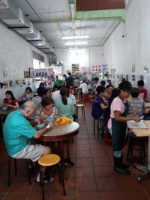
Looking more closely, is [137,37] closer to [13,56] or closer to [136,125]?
[136,125]

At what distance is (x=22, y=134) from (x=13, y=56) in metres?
5.27

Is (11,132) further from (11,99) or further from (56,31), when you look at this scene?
(56,31)

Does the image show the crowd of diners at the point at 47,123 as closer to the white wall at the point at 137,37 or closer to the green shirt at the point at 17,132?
the green shirt at the point at 17,132

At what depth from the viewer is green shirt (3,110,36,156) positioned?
2326mm

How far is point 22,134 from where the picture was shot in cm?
237

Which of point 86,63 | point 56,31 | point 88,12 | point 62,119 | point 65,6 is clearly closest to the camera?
point 62,119

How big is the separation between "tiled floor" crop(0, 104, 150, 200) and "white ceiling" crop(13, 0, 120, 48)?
4500 millimetres

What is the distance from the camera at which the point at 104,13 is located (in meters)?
6.66

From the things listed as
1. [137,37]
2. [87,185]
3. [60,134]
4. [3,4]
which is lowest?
[87,185]

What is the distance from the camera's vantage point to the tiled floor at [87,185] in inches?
96.7

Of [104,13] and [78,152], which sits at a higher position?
[104,13]

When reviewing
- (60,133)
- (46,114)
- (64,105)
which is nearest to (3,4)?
(64,105)

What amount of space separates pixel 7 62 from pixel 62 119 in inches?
166

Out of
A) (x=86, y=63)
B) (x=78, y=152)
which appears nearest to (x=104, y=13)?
(x=78, y=152)
